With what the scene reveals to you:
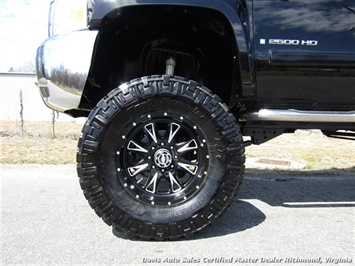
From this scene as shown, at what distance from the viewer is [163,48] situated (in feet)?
10.3

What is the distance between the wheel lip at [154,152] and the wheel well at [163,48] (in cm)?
64

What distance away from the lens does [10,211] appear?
318cm

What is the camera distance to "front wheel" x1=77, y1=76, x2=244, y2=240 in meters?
2.50

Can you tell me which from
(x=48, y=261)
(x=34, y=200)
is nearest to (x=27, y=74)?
(x=34, y=200)

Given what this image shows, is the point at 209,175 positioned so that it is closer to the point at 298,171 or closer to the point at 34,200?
the point at 34,200

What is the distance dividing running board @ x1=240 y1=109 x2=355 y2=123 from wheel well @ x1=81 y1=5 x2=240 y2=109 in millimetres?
368

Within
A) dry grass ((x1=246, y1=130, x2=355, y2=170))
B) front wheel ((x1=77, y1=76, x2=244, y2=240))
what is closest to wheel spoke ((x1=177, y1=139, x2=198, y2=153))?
front wheel ((x1=77, y1=76, x2=244, y2=240))

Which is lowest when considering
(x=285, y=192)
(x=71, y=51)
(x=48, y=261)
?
(x=285, y=192)

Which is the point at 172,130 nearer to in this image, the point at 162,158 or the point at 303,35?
the point at 162,158

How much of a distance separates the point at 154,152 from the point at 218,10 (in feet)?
3.93

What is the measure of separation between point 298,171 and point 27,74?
2067 cm

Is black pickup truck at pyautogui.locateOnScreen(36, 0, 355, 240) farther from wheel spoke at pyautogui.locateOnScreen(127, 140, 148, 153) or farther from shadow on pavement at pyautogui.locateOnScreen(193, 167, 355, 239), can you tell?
shadow on pavement at pyautogui.locateOnScreen(193, 167, 355, 239)

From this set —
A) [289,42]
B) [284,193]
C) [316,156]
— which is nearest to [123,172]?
[289,42]

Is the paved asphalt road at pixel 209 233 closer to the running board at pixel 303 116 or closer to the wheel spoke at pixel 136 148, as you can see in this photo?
the wheel spoke at pixel 136 148
